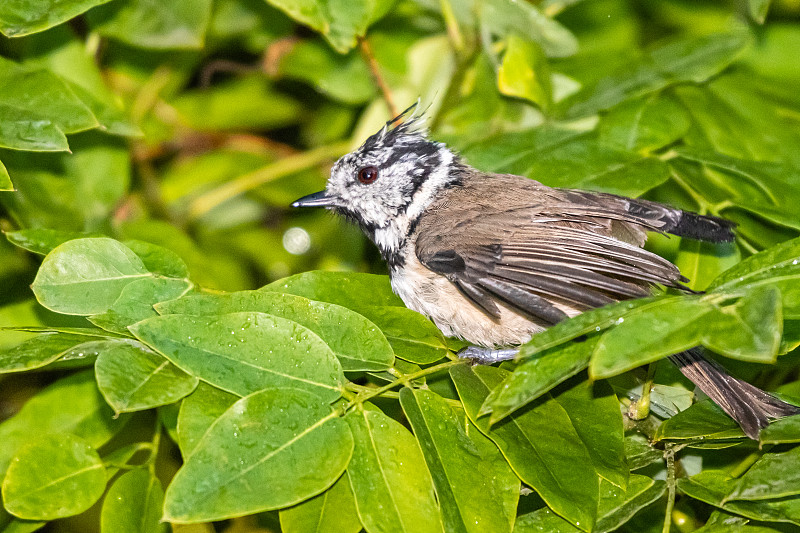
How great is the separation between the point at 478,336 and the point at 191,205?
1.94 m

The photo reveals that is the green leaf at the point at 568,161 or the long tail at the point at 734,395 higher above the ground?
the green leaf at the point at 568,161

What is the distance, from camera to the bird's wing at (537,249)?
8.58ft

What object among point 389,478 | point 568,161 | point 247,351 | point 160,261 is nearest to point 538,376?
point 389,478

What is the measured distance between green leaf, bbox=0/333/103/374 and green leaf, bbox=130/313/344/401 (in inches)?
11.5

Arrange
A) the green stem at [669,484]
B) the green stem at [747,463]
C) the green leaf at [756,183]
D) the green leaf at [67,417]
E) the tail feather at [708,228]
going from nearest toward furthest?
the green stem at [669,484]
the green stem at [747,463]
the green leaf at [67,417]
the tail feather at [708,228]
the green leaf at [756,183]

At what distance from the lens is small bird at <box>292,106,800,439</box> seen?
8.37 feet

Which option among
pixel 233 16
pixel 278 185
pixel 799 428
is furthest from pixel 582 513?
pixel 233 16

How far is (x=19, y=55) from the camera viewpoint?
132 inches

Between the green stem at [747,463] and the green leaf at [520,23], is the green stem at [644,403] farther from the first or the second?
the green leaf at [520,23]

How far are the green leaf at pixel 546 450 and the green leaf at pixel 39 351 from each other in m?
1.14

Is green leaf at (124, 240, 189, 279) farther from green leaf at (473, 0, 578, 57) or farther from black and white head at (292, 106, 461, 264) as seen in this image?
green leaf at (473, 0, 578, 57)

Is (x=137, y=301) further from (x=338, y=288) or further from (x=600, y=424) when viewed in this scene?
(x=600, y=424)

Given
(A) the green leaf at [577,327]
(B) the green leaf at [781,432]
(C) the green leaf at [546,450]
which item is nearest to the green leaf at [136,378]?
(C) the green leaf at [546,450]

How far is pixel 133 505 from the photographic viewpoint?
2264 mm
